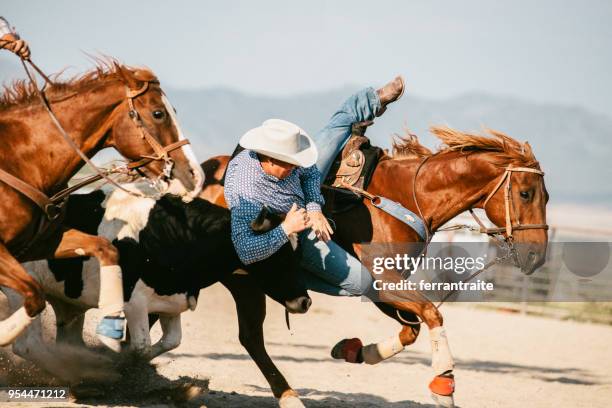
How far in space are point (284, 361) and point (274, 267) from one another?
11.6ft

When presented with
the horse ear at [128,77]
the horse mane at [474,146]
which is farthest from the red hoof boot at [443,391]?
the horse ear at [128,77]

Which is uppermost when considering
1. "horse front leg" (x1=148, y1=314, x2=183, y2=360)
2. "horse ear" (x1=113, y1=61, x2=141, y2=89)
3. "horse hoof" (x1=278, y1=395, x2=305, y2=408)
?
"horse ear" (x1=113, y1=61, x2=141, y2=89)

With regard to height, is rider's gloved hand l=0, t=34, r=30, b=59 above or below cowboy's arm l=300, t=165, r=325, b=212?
above

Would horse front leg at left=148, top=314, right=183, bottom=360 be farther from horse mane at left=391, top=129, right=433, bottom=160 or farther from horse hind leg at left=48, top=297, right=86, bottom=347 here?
horse mane at left=391, top=129, right=433, bottom=160

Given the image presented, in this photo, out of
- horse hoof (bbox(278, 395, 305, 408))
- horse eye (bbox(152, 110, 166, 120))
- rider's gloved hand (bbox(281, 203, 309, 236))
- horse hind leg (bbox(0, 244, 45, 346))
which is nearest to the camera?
horse hind leg (bbox(0, 244, 45, 346))

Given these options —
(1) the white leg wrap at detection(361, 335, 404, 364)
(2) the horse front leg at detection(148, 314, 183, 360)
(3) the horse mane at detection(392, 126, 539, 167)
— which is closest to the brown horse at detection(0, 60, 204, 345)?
(2) the horse front leg at detection(148, 314, 183, 360)

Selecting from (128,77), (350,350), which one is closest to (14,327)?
(128,77)

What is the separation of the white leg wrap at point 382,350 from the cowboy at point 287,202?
428mm

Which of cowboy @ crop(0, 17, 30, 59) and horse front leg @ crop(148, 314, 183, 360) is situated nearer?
cowboy @ crop(0, 17, 30, 59)

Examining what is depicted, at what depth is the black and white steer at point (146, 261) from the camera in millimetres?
4820

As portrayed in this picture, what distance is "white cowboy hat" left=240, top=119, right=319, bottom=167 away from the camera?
436cm

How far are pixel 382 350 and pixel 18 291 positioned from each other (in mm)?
2231

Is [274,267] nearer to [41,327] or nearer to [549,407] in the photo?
[41,327]

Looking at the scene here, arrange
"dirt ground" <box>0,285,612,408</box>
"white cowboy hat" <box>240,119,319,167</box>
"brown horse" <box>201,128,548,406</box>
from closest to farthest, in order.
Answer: "white cowboy hat" <box>240,119,319,167</box> < "brown horse" <box>201,128,548,406</box> < "dirt ground" <box>0,285,612,408</box>
